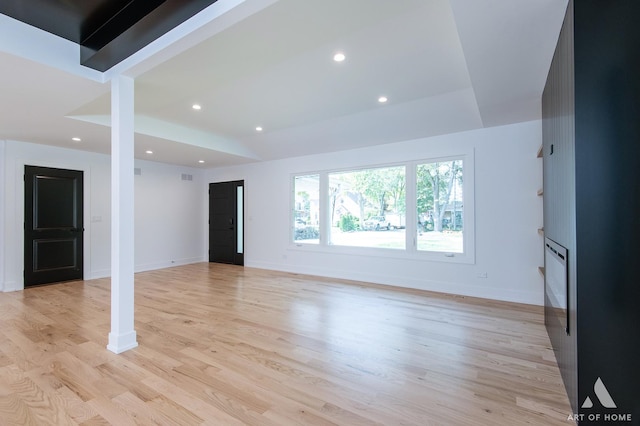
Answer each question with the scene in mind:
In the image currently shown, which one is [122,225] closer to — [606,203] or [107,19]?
[107,19]

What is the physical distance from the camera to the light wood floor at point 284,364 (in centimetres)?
187

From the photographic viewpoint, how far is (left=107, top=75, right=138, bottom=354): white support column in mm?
2727

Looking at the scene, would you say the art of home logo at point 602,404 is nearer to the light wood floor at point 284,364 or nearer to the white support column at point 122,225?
the light wood floor at point 284,364

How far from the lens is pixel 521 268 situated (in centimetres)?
417

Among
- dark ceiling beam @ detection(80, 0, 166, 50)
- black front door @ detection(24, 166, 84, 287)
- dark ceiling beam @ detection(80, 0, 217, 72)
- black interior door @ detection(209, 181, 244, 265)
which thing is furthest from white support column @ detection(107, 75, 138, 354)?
black interior door @ detection(209, 181, 244, 265)

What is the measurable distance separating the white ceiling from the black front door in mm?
837

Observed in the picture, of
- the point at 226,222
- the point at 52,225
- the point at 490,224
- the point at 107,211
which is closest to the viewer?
the point at 490,224

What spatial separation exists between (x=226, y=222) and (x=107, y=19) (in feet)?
18.7

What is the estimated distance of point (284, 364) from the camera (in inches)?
97.1

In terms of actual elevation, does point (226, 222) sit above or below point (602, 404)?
above

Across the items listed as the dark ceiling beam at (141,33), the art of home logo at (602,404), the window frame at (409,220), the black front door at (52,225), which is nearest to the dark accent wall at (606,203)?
the art of home logo at (602,404)

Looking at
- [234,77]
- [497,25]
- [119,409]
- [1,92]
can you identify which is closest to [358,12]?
[497,25]

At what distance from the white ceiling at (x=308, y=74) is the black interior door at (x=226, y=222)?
2.29 meters

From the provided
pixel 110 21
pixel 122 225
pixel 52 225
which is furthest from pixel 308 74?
pixel 52 225
